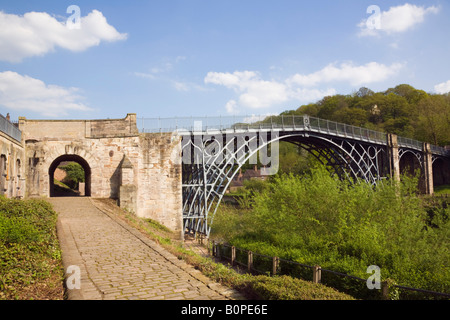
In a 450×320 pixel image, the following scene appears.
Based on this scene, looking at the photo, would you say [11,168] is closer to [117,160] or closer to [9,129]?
[9,129]

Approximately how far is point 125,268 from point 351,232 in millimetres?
9177

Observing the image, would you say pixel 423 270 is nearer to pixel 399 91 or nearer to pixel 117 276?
pixel 117 276

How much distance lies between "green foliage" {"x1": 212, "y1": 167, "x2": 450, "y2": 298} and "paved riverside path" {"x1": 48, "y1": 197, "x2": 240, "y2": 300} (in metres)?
5.35

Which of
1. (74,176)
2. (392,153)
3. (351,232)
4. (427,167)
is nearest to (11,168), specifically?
(351,232)

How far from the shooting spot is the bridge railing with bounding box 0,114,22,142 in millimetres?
13570

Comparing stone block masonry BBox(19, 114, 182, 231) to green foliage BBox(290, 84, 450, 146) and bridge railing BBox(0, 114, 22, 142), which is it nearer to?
bridge railing BBox(0, 114, 22, 142)

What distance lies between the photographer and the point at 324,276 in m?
10.2

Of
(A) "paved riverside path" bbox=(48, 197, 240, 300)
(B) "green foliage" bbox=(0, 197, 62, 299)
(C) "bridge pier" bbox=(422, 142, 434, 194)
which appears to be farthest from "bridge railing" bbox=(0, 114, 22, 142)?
(C) "bridge pier" bbox=(422, 142, 434, 194)

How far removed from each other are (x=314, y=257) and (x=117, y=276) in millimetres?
7145

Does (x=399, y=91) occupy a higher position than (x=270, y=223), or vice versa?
(x=399, y=91)

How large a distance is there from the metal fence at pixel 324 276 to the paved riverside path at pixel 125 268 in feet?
10.7

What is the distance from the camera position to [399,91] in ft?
243
